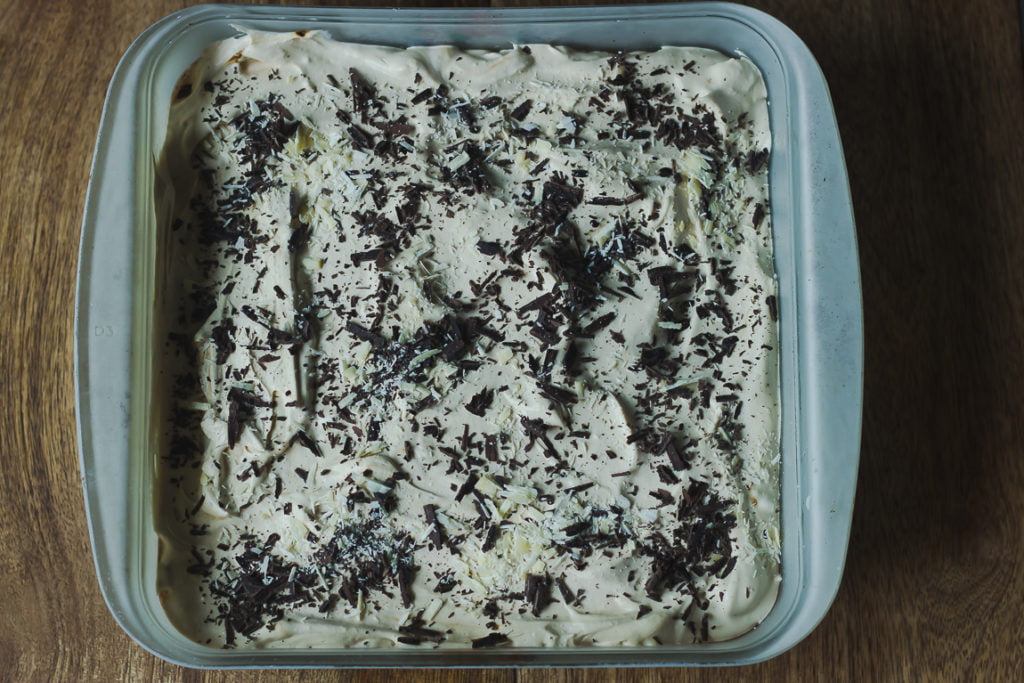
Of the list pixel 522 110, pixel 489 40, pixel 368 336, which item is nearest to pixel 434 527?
pixel 368 336

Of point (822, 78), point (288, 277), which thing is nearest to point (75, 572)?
point (288, 277)

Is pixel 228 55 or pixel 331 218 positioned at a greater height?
pixel 228 55

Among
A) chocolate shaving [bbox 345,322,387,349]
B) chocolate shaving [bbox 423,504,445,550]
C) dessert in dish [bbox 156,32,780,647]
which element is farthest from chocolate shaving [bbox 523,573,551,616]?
chocolate shaving [bbox 345,322,387,349]

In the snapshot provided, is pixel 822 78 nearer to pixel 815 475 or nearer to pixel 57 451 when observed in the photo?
pixel 815 475

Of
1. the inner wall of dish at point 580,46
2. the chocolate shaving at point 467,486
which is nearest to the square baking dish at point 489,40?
the inner wall of dish at point 580,46

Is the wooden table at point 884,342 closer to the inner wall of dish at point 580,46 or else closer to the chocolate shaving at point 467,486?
the inner wall of dish at point 580,46

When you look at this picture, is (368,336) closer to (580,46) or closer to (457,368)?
(457,368)

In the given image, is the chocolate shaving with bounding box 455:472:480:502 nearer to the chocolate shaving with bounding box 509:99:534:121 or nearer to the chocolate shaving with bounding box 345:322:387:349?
the chocolate shaving with bounding box 345:322:387:349
